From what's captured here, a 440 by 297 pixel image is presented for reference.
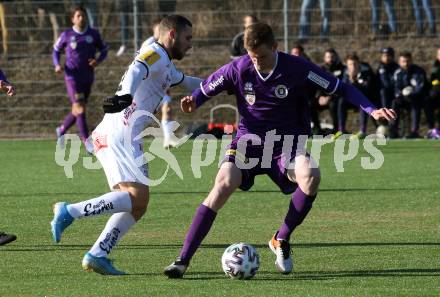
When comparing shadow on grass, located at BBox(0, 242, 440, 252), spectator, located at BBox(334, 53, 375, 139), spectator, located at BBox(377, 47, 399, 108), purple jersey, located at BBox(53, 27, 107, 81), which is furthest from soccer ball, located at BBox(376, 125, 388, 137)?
shadow on grass, located at BBox(0, 242, 440, 252)

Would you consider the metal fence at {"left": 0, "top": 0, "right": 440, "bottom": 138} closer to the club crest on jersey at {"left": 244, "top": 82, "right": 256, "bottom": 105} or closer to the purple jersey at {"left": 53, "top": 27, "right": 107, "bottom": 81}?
the purple jersey at {"left": 53, "top": 27, "right": 107, "bottom": 81}

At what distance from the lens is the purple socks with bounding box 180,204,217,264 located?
680 cm

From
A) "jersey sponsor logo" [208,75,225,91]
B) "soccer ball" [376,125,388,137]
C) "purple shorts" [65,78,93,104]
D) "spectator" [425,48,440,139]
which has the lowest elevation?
"soccer ball" [376,125,388,137]

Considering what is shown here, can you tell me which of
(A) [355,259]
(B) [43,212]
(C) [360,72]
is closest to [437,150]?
(C) [360,72]

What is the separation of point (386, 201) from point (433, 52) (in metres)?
11.1

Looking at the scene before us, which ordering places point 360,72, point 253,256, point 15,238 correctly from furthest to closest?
point 360,72 < point 15,238 < point 253,256

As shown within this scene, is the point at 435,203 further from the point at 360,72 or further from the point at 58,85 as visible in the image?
→ the point at 58,85

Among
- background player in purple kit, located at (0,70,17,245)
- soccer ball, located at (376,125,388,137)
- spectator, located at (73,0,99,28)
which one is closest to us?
background player in purple kit, located at (0,70,17,245)

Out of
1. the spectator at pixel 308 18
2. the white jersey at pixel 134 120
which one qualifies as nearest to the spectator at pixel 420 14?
the spectator at pixel 308 18

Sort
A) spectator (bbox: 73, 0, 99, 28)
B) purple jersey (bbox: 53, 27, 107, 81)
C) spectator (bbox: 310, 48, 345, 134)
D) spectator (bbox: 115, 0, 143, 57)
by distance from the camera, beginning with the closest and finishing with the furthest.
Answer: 1. purple jersey (bbox: 53, 27, 107, 81)
2. spectator (bbox: 310, 48, 345, 134)
3. spectator (bbox: 115, 0, 143, 57)
4. spectator (bbox: 73, 0, 99, 28)

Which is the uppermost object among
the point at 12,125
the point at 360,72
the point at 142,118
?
the point at 142,118

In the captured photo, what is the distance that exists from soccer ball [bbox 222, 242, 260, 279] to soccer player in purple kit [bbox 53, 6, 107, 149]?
35.6ft

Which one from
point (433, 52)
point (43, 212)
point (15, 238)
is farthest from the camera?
point (433, 52)

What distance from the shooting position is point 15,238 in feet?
26.4
